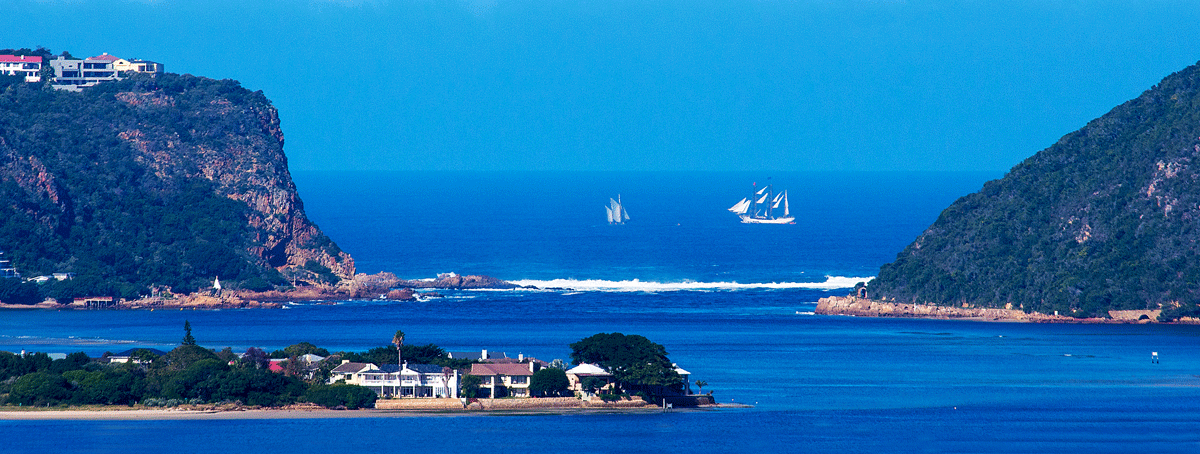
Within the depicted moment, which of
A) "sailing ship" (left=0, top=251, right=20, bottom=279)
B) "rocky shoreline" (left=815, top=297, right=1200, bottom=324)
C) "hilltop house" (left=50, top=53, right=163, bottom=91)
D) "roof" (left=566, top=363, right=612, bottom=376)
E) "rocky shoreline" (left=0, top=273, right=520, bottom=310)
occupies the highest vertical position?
"hilltop house" (left=50, top=53, right=163, bottom=91)

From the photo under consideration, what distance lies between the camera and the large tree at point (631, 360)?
286 feet

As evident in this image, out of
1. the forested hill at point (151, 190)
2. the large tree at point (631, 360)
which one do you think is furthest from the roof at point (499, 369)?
the forested hill at point (151, 190)

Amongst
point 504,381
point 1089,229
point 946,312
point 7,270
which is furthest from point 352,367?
point 1089,229

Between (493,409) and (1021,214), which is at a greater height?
(1021,214)

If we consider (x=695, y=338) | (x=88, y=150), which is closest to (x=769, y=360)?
(x=695, y=338)

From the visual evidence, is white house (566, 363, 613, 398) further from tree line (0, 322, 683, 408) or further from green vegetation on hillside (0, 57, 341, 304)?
green vegetation on hillside (0, 57, 341, 304)

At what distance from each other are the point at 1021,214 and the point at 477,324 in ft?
154

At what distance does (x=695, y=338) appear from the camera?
392ft

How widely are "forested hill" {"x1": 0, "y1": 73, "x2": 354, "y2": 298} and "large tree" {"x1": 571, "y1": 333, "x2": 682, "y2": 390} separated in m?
67.5

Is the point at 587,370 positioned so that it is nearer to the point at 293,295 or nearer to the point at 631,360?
the point at 631,360

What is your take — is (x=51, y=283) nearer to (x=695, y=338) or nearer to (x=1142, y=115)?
(x=695, y=338)

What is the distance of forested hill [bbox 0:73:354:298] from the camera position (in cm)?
15362

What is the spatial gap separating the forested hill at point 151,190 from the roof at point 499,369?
217 ft

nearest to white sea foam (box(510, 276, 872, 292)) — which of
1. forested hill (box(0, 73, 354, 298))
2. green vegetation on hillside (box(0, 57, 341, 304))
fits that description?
forested hill (box(0, 73, 354, 298))
